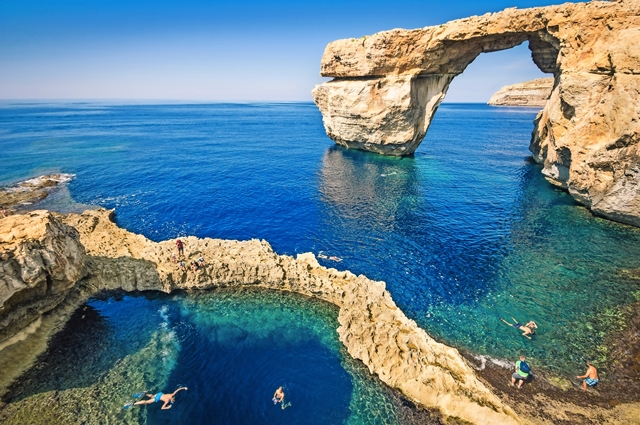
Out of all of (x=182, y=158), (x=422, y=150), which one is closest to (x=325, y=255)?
(x=182, y=158)

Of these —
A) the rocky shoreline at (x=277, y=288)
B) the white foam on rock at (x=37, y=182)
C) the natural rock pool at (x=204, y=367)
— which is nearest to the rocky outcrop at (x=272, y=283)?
the rocky shoreline at (x=277, y=288)

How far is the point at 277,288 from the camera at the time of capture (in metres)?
23.2

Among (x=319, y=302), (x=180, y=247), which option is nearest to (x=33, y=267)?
(x=180, y=247)

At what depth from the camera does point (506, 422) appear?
534 inches

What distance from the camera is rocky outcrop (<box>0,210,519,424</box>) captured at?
50.4 ft

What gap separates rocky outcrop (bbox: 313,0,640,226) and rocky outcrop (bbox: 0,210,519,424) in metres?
26.9

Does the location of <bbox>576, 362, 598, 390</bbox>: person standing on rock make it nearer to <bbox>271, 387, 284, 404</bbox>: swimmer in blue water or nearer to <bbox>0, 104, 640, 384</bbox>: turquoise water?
<bbox>0, 104, 640, 384</bbox>: turquoise water

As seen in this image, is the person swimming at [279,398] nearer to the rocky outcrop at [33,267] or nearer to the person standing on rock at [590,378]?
the rocky outcrop at [33,267]

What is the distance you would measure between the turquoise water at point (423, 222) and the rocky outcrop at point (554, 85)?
3890mm

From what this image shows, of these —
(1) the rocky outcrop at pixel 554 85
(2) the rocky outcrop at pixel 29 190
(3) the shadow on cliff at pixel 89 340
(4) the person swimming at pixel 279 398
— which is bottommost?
(4) the person swimming at pixel 279 398

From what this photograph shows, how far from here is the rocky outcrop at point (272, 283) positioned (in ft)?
50.4

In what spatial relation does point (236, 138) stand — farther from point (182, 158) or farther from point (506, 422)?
point (506, 422)

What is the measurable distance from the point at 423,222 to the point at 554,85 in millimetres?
30374

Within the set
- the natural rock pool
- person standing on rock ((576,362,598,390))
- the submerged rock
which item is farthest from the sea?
the submerged rock
